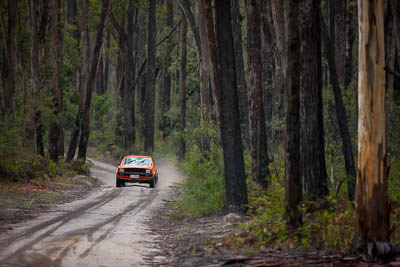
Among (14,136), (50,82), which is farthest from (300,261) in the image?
(50,82)

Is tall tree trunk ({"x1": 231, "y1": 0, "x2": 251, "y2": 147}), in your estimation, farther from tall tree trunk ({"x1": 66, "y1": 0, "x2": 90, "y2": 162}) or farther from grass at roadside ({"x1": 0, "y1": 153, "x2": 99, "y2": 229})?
tall tree trunk ({"x1": 66, "y1": 0, "x2": 90, "y2": 162})

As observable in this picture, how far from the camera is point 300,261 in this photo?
27.0 ft

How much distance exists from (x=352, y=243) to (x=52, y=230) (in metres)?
6.00

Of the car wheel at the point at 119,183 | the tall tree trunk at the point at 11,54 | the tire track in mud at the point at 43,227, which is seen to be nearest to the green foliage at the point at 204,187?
the tire track in mud at the point at 43,227

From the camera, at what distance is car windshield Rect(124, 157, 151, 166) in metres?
26.4

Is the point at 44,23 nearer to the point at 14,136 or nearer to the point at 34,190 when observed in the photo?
the point at 14,136

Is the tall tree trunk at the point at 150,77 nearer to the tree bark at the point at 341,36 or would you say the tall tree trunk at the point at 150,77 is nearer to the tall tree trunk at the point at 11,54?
the tall tree trunk at the point at 11,54

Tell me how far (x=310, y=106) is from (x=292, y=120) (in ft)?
7.52

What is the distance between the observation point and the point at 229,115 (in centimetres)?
1355

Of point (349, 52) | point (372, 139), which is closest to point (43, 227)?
point (372, 139)

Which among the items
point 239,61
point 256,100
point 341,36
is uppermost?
point 341,36

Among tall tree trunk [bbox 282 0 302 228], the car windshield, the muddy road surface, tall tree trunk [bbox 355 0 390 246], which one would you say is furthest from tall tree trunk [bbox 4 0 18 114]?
tall tree trunk [bbox 355 0 390 246]

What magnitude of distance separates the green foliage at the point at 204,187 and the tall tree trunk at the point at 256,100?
7.04 ft

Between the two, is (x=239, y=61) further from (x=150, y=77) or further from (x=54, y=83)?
(x=150, y=77)
